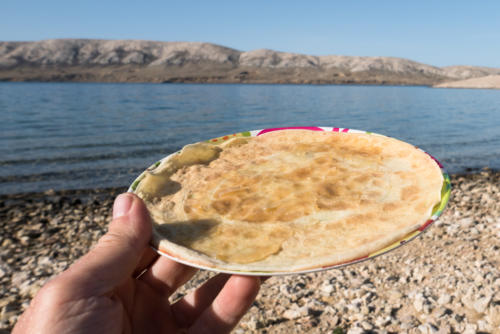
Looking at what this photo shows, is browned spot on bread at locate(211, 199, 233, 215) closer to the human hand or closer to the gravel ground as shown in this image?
the human hand

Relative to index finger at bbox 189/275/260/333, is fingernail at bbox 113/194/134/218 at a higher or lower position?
higher

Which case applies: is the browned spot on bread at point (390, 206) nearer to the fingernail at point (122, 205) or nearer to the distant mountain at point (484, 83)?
the fingernail at point (122, 205)

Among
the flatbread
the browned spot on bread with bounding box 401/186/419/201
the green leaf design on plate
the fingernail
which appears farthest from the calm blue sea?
the green leaf design on plate

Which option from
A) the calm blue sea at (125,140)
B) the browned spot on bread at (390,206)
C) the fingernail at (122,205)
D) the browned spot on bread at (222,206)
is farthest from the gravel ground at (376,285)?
the calm blue sea at (125,140)

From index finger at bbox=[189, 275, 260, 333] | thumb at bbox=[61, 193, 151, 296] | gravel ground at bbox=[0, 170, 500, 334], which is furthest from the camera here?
gravel ground at bbox=[0, 170, 500, 334]

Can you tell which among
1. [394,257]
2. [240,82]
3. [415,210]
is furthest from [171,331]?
[240,82]

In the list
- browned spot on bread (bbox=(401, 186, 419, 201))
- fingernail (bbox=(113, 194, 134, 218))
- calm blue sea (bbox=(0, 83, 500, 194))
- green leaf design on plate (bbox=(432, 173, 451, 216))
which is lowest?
calm blue sea (bbox=(0, 83, 500, 194))

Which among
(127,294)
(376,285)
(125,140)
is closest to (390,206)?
(127,294)
